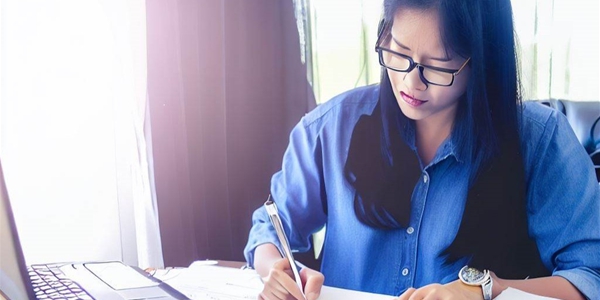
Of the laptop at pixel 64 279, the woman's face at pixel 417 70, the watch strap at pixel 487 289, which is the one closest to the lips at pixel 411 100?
the woman's face at pixel 417 70

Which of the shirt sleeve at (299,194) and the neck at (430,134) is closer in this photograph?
the neck at (430,134)

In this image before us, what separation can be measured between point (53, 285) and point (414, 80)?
0.48m

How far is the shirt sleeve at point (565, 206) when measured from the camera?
60 cm

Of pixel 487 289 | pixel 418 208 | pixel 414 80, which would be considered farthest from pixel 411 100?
pixel 487 289

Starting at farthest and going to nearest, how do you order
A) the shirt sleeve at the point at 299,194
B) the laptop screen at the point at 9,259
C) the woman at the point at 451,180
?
the shirt sleeve at the point at 299,194 < the woman at the point at 451,180 < the laptop screen at the point at 9,259

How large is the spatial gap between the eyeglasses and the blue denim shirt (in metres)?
0.06

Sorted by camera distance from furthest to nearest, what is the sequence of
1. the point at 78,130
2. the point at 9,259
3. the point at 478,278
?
the point at 78,130 → the point at 478,278 → the point at 9,259

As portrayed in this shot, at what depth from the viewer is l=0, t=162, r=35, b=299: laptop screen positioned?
0.51 meters

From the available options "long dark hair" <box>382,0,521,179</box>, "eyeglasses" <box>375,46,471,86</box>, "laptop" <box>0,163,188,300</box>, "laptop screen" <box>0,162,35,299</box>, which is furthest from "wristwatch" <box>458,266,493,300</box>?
"laptop screen" <box>0,162,35,299</box>

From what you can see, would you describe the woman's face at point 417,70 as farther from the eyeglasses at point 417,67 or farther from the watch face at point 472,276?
the watch face at point 472,276

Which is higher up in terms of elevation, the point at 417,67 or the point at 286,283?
the point at 417,67

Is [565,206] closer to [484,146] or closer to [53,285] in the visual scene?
[484,146]

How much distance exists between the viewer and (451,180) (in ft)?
2.24

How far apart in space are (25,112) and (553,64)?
A: 714 mm
